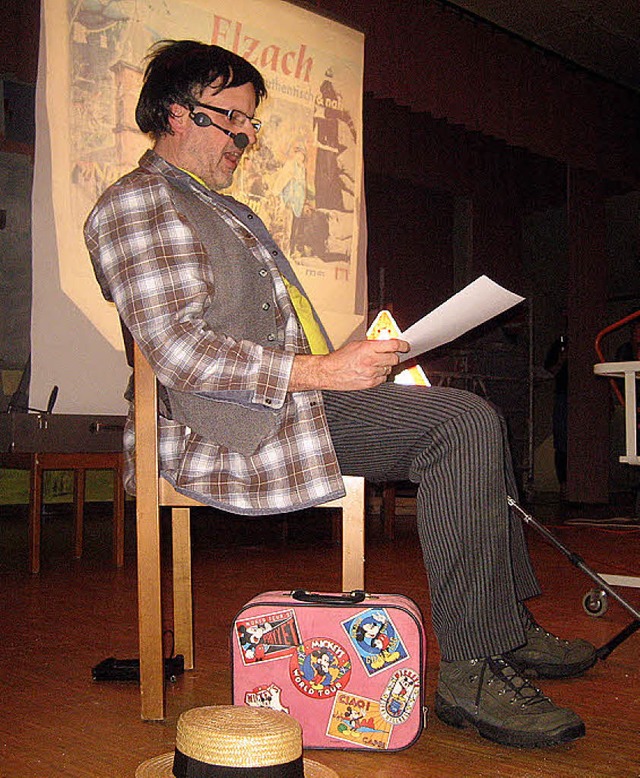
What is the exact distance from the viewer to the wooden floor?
3.72 ft

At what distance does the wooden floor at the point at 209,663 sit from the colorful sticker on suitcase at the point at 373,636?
13 centimetres

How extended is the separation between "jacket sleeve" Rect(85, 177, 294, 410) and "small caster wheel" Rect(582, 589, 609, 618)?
124 cm

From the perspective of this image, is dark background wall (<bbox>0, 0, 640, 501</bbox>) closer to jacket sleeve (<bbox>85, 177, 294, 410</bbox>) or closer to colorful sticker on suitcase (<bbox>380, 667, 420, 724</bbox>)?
jacket sleeve (<bbox>85, 177, 294, 410</bbox>)

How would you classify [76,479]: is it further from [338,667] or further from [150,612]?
[338,667]

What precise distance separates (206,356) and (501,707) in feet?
2.06

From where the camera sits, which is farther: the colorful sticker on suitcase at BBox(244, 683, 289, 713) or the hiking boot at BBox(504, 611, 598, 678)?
the hiking boot at BBox(504, 611, 598, 678)

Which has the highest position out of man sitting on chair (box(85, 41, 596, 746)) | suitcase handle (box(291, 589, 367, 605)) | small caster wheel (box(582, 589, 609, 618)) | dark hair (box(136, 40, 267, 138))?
dark hair (box(136, 40, 267, 138))

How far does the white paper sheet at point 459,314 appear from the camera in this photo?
115 centimetres

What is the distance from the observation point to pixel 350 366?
122cm

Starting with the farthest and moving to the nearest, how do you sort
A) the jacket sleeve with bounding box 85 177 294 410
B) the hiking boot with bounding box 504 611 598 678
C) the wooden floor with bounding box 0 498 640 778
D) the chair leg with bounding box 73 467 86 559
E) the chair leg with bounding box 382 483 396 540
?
the chair leg with bounding box 382 483 396 540 → the chair leg with bounding box 73 467 86 559 → the hiking boot with bounding box 504 611 598 678 → the jacket sleeve with bounding box 85 177 294 410 → the wooden floor with bounding box 0 498 640 778

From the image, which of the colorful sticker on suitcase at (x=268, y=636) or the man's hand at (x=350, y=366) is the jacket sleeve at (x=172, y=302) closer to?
the man's hand at (x=350, y=366)

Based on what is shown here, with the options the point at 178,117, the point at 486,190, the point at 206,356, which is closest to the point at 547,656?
the point at 206,356

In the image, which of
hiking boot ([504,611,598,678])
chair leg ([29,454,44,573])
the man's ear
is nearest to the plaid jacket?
the man's ear

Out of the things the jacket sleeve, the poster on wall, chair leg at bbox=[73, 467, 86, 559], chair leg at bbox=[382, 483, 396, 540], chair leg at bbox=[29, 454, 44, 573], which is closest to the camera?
the jacket sleeve
